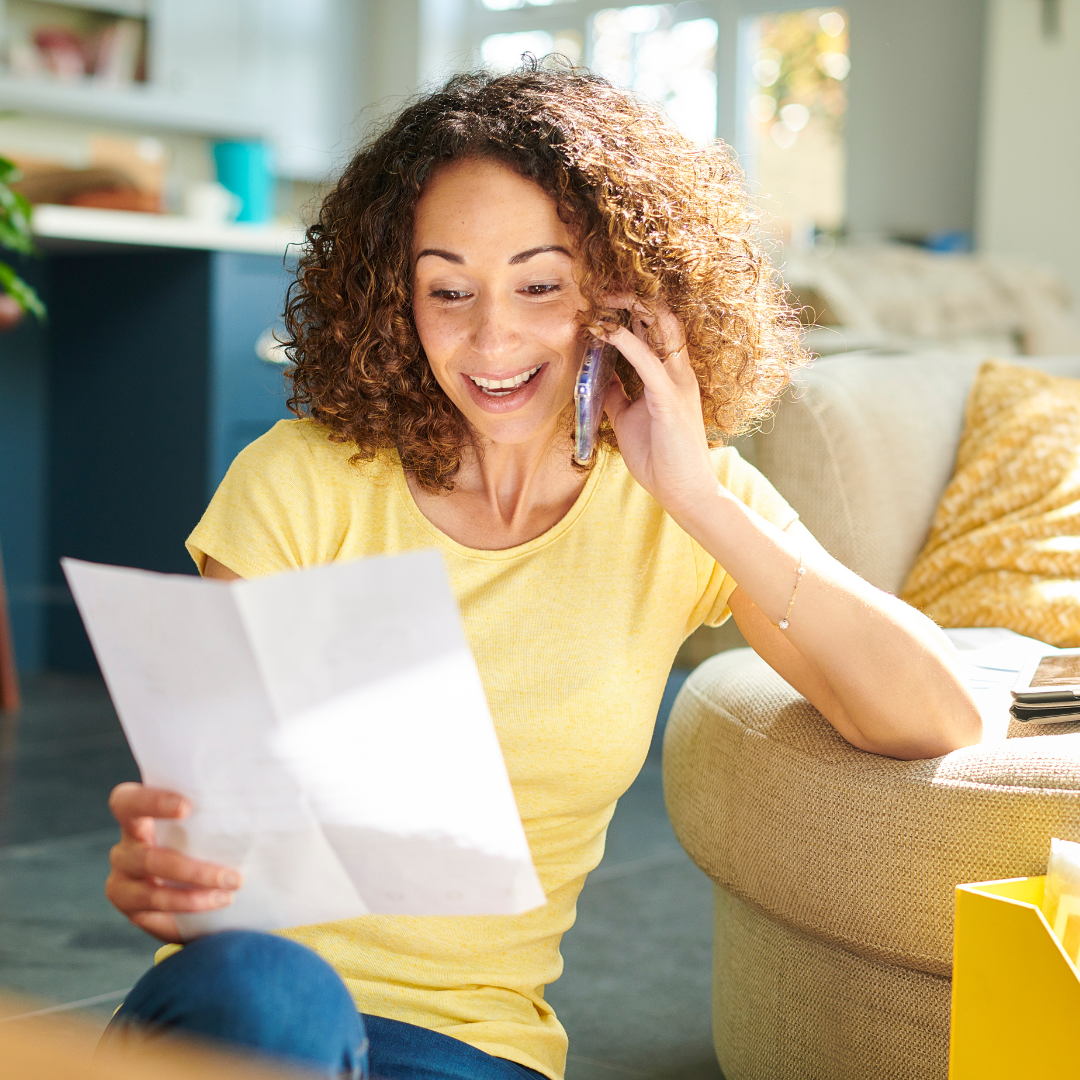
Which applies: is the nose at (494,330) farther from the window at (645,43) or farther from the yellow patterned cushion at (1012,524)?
the window at (645,43)

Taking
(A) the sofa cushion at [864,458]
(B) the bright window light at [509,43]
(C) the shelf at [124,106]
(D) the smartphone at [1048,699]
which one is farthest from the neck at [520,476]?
(B) the bright window light at [509,43]

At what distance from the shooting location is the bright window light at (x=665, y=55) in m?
6.14

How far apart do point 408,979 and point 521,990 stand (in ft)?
0.31

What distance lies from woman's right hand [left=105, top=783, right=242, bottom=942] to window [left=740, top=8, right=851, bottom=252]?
18.3 ft

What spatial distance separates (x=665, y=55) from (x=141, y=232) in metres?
3.92

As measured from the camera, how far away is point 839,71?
6.21 m

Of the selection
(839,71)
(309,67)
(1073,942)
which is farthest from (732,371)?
(839,71)

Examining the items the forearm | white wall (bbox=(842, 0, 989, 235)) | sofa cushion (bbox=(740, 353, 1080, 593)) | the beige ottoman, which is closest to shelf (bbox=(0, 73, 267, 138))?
white wall (bbox=(842, 0, 989, 235))

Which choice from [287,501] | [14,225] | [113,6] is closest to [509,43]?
[113,6]

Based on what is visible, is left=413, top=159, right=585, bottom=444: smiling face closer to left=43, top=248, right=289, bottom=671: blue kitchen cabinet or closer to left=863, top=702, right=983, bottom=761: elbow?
left=863, top=702, right=983, bottom=761: elbow

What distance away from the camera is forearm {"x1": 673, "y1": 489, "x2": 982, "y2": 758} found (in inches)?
40.7

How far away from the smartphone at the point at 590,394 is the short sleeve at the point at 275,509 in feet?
0.63

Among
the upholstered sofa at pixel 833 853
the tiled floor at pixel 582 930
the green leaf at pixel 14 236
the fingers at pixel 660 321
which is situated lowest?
the tiled floor at pixel 582 930

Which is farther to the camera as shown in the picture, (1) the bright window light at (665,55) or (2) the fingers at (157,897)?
(1) the bright window light at (665,55)
